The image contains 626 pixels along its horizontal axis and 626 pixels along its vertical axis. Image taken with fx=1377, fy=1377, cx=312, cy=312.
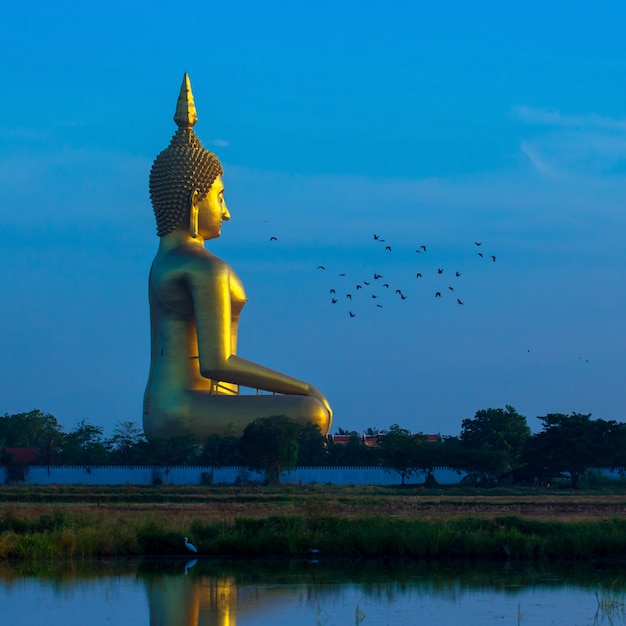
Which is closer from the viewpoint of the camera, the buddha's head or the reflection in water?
the reflection in water

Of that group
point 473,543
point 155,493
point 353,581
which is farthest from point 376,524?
point 155,493

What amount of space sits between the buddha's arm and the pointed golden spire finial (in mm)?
6383

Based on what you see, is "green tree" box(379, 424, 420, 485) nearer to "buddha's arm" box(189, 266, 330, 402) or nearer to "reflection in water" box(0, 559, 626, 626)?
"buddha's arm" box(189, 266, 330, 402)

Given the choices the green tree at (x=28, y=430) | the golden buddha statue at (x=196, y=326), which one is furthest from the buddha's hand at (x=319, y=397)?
the green tree at (x=28, y=430)

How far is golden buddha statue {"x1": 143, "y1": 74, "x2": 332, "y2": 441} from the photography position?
48.2 metres

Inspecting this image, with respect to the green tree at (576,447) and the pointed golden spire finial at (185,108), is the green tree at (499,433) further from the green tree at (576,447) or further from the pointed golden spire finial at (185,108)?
the pointed golden spire finial at (185,108)

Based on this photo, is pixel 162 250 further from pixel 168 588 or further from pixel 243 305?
pixel 168 588

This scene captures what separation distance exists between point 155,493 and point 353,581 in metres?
20.1

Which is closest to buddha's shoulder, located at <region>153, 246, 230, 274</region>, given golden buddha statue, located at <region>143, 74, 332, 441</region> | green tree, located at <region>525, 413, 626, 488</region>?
golden buddha statue, located at <region>143, 74, 332, 441</region>

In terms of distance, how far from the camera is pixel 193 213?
1932 inches

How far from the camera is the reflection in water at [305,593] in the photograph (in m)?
16.0

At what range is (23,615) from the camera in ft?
53.4

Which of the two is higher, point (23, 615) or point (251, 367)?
point (251, 367)

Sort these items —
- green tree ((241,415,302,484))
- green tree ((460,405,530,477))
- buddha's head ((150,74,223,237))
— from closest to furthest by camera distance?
green tree ((241,415,302,484))
buddha's head ((150,74,223,237))
green tree ((460,405,530,477))
